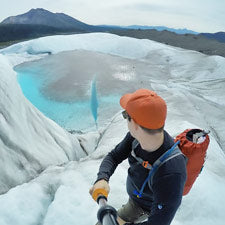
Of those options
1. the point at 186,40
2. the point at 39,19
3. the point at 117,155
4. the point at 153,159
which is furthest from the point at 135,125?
the point at 39,19

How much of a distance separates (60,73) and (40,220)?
1251cm

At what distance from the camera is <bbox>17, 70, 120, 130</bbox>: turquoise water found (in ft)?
27.4

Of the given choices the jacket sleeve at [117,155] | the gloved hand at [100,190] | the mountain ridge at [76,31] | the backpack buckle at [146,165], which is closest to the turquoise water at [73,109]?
the jacket sleeve at [117,155]

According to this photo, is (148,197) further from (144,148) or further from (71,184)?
(71,184)

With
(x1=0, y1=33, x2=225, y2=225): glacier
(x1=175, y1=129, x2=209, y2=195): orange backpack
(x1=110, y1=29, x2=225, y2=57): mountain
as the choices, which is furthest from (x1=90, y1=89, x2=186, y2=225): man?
(x1=110, y1=29, x2=225, y2=57): mountain

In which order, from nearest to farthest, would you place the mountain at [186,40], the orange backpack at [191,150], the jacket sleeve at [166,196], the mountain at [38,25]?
the jacket sleeve at [166,196], the orange backpack at [191,150], the mountain at [186,40], the mountain at [38,25]

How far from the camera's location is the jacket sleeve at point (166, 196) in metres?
1.23

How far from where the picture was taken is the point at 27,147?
3770 mm

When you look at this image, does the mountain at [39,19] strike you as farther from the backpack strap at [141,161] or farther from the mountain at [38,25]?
the backpack strap at [141,161]

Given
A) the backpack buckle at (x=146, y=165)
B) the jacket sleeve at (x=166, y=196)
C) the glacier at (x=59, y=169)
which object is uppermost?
the backpack buckle at (x=146, y=165)

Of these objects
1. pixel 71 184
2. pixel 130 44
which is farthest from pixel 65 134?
pixel 130 44

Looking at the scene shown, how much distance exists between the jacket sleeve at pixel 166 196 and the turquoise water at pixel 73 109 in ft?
22.4

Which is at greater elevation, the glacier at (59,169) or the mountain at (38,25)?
the mountain at (38,25)

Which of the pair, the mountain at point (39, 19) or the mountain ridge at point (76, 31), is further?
the mountain at point (39, 19)
